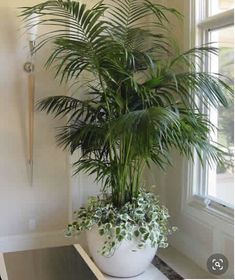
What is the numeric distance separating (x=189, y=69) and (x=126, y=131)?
1077 millimetres

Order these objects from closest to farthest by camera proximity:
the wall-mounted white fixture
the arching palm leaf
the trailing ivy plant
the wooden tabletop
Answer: the wooden tabletop → the arching palm leaf → the trailing ivy plant → the wall-mounted white fixture

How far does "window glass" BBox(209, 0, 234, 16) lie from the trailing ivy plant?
153 centimetres

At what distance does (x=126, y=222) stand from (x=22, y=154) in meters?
1.33

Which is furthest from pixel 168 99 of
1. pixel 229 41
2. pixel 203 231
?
pixel 203 231

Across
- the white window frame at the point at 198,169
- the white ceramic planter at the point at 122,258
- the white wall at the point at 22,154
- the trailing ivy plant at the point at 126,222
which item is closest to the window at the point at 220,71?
the white window frame at the point at 198,169

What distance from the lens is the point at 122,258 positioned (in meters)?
2.94

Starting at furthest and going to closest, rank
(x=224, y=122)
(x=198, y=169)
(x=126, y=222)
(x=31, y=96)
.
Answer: (x=31, y=96) < (x=198, y=169) < (x=224, y=122) < (x=126, y=222)

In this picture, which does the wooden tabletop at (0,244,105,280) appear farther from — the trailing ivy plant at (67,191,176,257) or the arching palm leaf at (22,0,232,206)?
the arching palm leaf at (22,0,232,206)

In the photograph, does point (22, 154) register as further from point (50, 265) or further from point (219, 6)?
point (219, 6)

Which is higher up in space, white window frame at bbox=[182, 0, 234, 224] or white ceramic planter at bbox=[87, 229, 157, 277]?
white window frame at bbox=[182, 0, 234, 224]

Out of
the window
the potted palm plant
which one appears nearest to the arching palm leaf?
the potted palm plant

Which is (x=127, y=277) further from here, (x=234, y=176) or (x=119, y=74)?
(x=119, y=74)

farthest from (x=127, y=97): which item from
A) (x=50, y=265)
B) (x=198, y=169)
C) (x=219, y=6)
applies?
(x=50, y=265)

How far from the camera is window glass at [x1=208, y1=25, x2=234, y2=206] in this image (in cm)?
307
